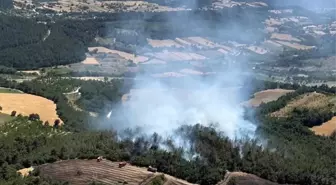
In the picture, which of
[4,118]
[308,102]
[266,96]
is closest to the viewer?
[4,118]

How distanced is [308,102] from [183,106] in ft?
68.3

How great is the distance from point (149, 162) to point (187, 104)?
34472 millimetres

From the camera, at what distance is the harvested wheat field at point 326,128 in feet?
281

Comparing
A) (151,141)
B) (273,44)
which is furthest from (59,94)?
(273,44)

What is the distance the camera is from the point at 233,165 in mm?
Answer: 62531

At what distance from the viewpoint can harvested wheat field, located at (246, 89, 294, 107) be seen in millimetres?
105125

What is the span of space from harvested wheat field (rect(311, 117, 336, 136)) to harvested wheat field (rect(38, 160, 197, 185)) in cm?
3330

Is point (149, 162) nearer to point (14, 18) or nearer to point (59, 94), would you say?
point (59, 94)

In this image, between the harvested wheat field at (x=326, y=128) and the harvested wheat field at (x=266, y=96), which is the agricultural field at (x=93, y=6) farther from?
the harvested wheat field at (x=326, y=128)

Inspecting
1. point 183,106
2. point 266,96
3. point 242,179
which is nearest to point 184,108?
point 183,106

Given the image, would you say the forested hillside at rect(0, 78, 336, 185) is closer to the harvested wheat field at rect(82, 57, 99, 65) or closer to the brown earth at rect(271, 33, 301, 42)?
the harvested wheat field at rect(82, 57, 99, 65)

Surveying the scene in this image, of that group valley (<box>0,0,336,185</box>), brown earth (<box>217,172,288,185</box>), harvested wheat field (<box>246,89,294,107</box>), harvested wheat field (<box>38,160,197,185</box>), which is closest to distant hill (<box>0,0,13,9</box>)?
valley (<box>0,0,336,185</box>)

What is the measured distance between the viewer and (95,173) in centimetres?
5825

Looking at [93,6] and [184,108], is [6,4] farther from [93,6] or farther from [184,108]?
[184,108]
